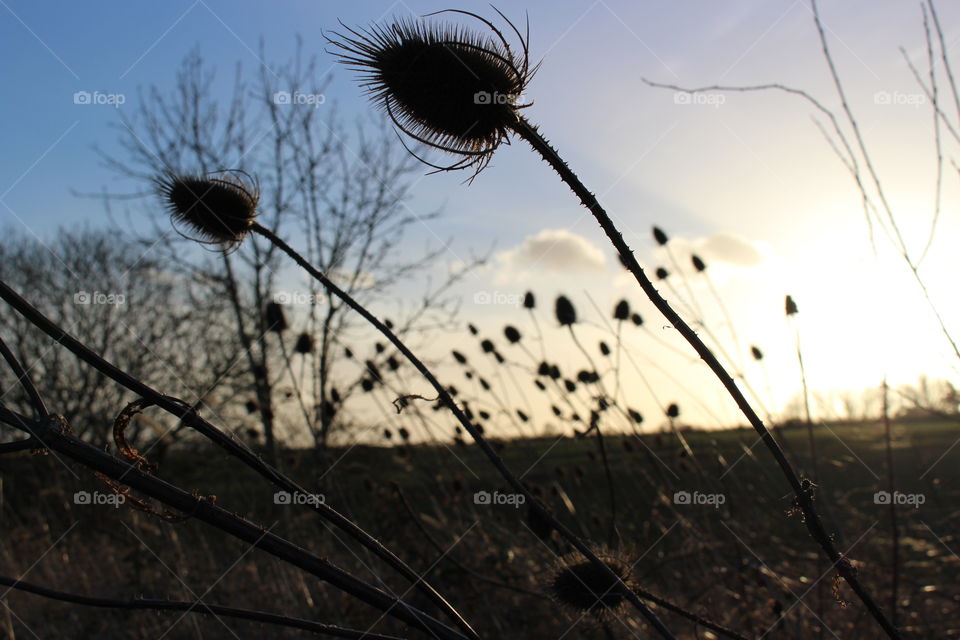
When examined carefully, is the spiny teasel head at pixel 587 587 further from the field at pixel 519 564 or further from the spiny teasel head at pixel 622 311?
the spiny teasel head at pixel 622 311

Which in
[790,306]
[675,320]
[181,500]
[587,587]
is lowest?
[587,587]

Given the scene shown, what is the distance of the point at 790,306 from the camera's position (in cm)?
296

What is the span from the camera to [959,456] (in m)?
15.0

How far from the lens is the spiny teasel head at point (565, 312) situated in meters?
4.70

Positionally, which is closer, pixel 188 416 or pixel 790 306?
pixel 188 416

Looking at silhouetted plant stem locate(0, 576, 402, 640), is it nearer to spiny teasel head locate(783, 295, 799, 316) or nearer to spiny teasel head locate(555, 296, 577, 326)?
spiny teasel head locate(783, 295, 799, 316)

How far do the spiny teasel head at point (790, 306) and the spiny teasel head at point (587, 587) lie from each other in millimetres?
1360

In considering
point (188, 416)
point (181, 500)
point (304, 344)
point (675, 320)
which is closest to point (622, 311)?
point (304, 344)

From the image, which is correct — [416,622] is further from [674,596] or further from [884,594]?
[884,594]

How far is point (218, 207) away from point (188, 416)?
1.64 meters

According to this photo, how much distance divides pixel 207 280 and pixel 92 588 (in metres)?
3.93

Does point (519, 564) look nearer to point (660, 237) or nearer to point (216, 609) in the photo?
point (660, 237)

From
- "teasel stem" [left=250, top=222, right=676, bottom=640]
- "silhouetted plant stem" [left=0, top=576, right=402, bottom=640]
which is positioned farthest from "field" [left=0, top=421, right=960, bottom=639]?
"silhouetted plant stem" [left=0, top=576, right=402, bottom=640]

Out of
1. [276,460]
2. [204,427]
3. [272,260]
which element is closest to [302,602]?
[276,460]
